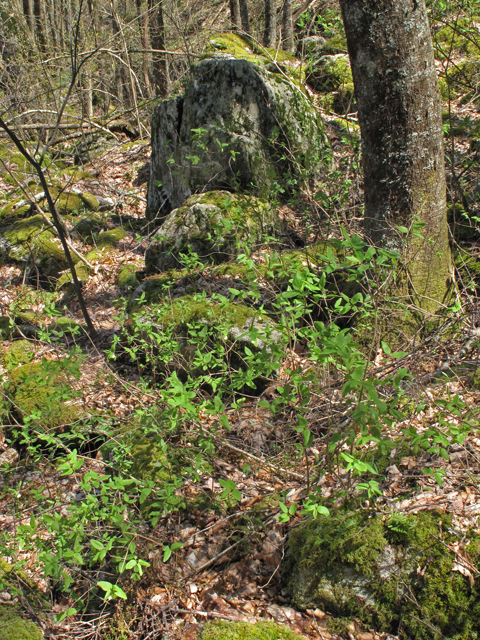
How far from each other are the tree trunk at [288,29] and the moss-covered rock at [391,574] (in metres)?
12.2

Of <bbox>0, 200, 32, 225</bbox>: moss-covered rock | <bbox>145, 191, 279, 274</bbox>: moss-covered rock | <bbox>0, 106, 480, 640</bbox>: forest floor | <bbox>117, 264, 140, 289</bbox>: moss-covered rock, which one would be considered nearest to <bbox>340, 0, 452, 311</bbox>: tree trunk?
<bbox>0, 106, 480, 640</bbox>: forest floor

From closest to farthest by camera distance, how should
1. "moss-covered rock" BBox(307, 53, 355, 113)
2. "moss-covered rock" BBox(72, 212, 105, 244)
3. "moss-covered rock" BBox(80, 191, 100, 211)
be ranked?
1. "moss-covered rock" BBox(72, 212, 105, 244)
2. "moss-covered rock" BBox(307, 53, 355, 113)
3. "moss-covered rock" BBox(80, 191, 100, 211)

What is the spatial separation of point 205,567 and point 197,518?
38 cm

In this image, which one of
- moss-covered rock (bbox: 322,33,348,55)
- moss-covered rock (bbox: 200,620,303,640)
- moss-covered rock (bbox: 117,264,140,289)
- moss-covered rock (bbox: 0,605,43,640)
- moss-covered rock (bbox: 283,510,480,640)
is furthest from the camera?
moss-covered rock (bbox: 322,33,348,55)

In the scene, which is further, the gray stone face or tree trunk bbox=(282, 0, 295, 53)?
tree trunk bbox=(282, 0, 295, 53)

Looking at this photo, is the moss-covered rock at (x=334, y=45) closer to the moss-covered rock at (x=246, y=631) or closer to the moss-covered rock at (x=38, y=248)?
the moss-covered rock at (x=38, y=248)

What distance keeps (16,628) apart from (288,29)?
13.7 m

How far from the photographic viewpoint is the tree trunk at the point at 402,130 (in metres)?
3.38

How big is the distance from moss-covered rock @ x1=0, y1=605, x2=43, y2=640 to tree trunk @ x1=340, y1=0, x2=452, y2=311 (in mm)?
3469

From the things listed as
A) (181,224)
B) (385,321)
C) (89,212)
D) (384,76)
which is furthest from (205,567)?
(89,212)

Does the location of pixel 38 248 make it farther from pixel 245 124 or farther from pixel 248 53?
pixel 248 53

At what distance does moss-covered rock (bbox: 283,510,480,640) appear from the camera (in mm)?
1892

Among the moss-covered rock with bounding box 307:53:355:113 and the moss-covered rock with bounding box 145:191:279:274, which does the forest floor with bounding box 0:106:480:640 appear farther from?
the moss-covered rock with bounding box 307:53:355:113

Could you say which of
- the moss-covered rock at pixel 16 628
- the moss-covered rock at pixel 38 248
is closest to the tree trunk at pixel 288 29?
the moss-covered rock at pixel 38 248
